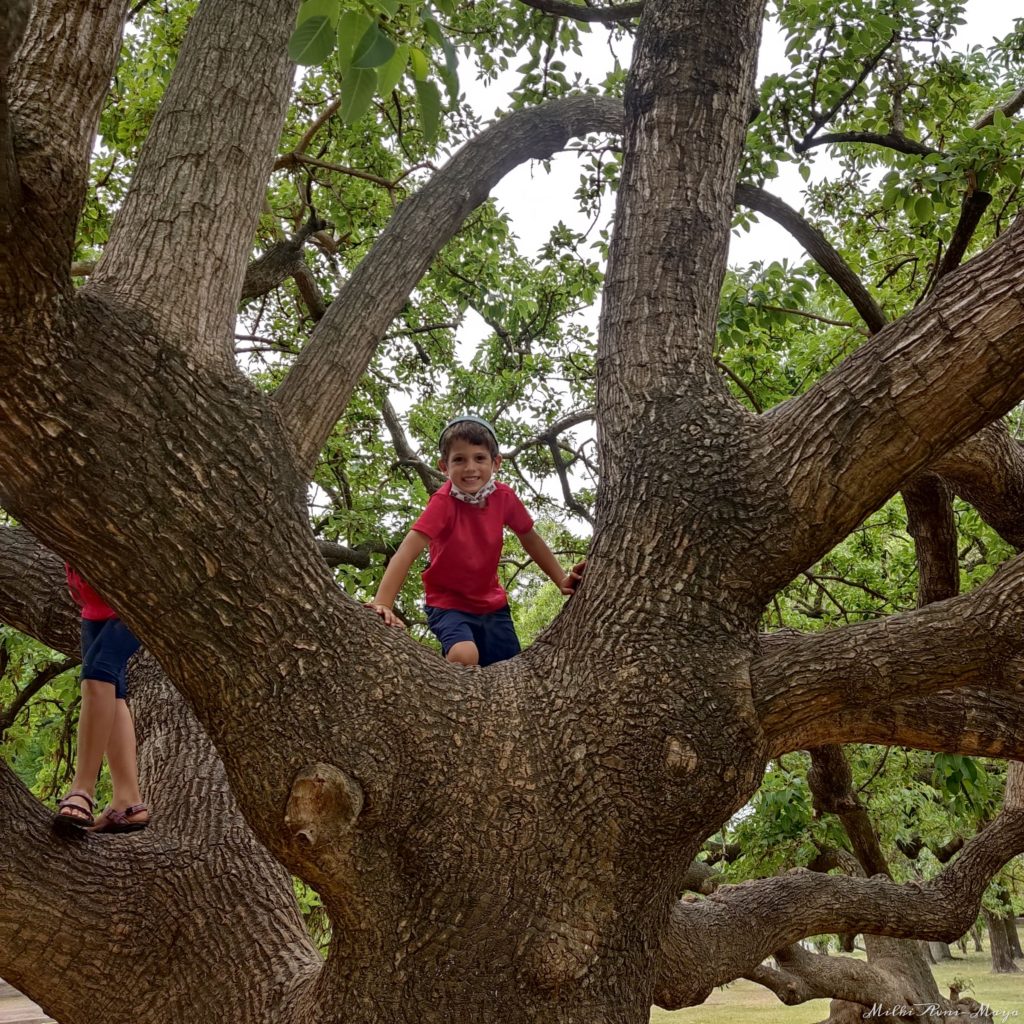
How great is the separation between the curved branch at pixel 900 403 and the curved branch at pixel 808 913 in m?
2.11

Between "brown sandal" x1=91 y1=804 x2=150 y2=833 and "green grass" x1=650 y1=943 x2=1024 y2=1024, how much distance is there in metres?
12.8


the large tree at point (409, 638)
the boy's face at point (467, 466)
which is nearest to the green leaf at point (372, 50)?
the large tree at point (409, 638)

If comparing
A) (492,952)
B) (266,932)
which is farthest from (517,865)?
(266,932)

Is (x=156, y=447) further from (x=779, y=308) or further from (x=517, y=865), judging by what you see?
(x=779, y=308)

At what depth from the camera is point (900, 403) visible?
2.28 m

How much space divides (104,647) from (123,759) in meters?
0.52

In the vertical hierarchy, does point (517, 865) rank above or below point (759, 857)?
below

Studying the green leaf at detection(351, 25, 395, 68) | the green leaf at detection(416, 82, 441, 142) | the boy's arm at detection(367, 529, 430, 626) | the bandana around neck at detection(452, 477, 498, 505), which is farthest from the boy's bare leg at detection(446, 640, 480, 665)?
the green leaf at detection(351, 25, 395, 68)

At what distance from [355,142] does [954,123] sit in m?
4.24

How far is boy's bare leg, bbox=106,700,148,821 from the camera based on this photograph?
11.4ft

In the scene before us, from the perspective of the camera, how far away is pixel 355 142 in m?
6.48

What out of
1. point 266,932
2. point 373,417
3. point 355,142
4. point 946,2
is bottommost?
point 266,932

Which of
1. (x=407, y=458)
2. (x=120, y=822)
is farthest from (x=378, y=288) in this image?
(x=407, y=458)

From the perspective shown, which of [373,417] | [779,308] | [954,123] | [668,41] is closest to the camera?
[668,41]
